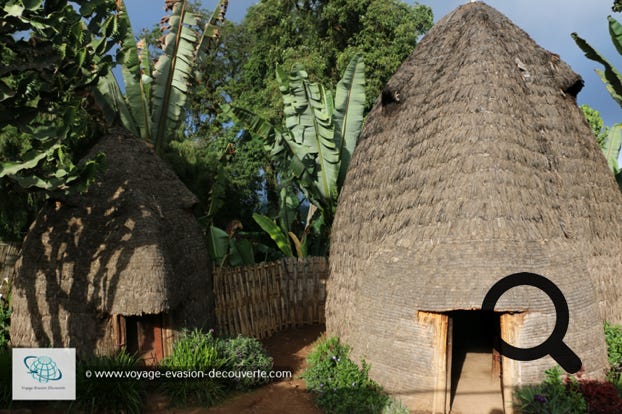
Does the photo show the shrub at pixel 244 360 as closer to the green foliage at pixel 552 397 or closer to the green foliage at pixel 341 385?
the green foliage at pixel 341 385

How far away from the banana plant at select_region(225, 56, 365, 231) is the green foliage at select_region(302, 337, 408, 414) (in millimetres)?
4266

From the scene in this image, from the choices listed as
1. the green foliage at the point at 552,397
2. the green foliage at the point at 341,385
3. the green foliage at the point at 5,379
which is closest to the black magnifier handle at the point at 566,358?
the green foliage at the point at 552,397

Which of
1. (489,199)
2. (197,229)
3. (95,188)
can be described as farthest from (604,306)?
(95,188)

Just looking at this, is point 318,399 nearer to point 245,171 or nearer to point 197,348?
point 197,348

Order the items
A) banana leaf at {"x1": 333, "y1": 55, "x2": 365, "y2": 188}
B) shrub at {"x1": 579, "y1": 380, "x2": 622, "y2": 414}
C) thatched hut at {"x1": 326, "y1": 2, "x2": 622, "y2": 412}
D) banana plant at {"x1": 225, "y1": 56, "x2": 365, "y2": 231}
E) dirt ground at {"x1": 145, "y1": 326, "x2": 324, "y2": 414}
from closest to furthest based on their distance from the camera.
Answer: shrub at {"x1": 579, "y1": 380, "x2": 622, "y2": 414}
thatched hut at {"x1": 326, "y1": 2, "x2": 622, "y2": 412}
dirt ground at {"x1": 145, "y1": 326, "x2": 324, "y2": 414}
banana plant at {"x1": 225, "y1": 56, "x2": 365, "y2": 231}
banana leaf at {"x1": 333, "y1": 55, "x2": 365, "y2": 188}

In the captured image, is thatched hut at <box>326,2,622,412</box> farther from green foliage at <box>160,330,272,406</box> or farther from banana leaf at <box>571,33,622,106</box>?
green foliage at <box>160,330,272,406</box>

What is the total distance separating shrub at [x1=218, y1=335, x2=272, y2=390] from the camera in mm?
8531

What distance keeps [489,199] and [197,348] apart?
5.00m

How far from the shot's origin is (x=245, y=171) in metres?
17.2

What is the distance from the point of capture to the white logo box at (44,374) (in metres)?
7.55

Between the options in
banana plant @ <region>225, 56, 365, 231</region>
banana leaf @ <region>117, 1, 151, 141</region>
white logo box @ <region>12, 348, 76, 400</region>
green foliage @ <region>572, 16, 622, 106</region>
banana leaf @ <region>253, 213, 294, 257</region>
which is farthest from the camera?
banana leaf @ <region>253, 213, 294, 257</region>

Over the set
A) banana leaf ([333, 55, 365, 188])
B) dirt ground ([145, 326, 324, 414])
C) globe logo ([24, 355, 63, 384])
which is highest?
banana leaf ([333, 55, 365, 188])

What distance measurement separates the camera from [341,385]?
7.89 metres

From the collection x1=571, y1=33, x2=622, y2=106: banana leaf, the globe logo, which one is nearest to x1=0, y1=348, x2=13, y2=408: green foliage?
the globe logo
